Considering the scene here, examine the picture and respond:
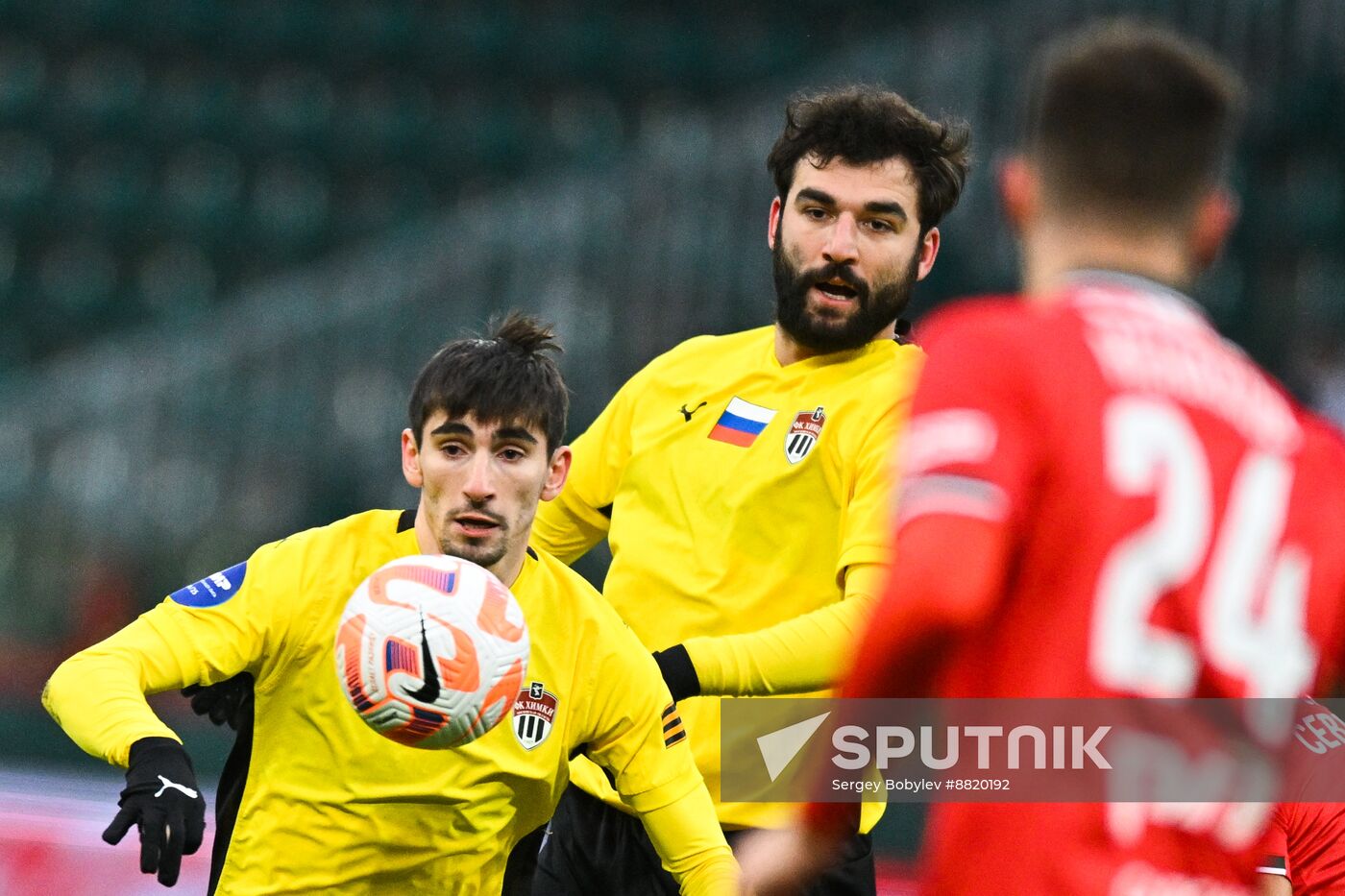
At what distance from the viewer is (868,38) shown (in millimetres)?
12906

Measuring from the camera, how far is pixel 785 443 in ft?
13.3

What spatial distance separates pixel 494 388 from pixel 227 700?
0.82 metres

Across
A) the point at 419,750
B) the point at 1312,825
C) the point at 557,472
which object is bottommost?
the point at 1312,825

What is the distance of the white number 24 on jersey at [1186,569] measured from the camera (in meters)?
1.92

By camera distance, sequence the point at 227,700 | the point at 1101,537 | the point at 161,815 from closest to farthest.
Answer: the point at 1101,537 < the point at 161,815 < the point at 227,700

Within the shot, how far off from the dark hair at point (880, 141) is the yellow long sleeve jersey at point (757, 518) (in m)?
0.39

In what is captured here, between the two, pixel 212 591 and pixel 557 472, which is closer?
pixel 212 591

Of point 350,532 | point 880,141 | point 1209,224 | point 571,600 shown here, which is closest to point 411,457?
point 350,532

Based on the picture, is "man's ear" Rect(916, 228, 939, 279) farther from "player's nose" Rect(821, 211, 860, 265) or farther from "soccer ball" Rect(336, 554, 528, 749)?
"soccer ball" Rect(336, 554, 528, 749)

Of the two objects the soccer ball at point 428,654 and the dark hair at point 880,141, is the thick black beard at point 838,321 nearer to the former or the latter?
the dark hair at point 880,141

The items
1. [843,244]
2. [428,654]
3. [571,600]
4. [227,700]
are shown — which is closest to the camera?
[428,654]

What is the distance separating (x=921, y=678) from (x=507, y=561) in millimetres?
1938

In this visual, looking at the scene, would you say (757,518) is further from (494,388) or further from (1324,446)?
(1324,446)

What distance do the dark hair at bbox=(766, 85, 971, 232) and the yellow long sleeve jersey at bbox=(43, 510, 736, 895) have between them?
4.00ft
